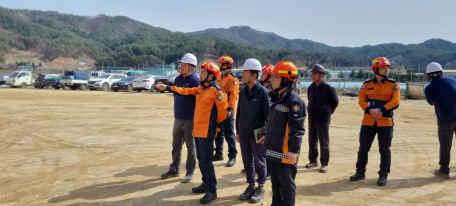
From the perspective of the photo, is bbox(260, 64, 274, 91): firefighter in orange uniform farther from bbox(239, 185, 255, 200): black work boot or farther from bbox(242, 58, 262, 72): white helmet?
bbox(239, 185, 255, 200): black work boot

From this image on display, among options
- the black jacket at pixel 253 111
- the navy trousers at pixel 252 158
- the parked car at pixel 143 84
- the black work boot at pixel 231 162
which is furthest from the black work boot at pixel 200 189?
the parked car at pixel 143 84

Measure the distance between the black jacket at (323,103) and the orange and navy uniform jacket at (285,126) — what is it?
102 inches

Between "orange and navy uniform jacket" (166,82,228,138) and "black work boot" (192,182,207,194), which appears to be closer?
"orange and navy uniform jacket" (166,82,228,138)

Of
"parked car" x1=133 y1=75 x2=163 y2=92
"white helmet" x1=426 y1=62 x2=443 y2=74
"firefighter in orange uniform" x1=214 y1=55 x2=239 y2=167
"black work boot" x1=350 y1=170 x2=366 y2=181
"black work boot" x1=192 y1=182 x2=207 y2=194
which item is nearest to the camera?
"black work boot" x1=192 y1=182 x2=207 y2=194

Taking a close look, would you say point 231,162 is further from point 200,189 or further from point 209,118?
point 209,118

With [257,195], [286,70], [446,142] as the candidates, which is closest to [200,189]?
[257,195]

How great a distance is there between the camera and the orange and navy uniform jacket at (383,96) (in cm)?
574

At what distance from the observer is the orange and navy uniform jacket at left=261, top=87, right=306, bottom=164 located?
158 inches

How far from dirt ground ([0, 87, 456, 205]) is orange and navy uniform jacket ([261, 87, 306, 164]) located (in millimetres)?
1263

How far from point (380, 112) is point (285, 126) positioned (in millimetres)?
2342

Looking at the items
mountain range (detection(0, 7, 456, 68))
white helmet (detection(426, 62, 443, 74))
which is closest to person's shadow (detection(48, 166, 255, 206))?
white helmet (detection(426, 62, 443, 74))

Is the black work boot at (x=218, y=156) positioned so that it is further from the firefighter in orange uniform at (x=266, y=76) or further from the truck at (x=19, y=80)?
the truck at (x=19, y=80)

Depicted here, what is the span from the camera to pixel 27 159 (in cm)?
737

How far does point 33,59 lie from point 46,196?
393 feet
